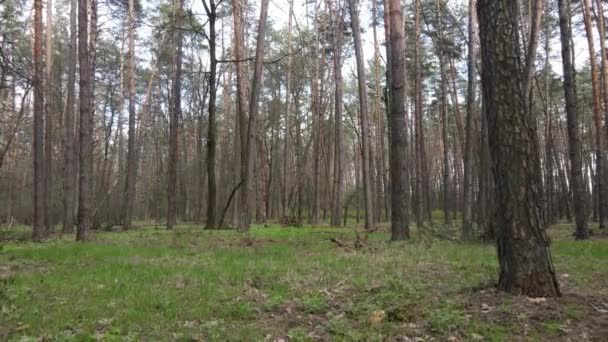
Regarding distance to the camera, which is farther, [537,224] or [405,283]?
[405,283]

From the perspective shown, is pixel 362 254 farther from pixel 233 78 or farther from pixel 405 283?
pixel 233 78

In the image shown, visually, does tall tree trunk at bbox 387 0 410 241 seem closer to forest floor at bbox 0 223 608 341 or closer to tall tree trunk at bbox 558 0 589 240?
forest floor at bbox 0 223 608 341

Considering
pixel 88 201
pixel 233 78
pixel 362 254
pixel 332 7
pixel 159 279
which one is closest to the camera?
pixel 159 279

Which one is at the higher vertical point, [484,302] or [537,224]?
[537,224]

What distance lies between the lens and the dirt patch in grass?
3859 millimetres

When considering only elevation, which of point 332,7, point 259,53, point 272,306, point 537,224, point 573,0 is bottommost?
point 272,306

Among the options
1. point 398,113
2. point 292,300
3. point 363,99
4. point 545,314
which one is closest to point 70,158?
point 363,99

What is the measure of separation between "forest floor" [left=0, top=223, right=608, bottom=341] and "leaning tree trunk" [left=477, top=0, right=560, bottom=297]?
30 cm

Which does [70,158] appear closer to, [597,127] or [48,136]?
[48,136]

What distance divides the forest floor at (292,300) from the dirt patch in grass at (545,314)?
11 millimetres

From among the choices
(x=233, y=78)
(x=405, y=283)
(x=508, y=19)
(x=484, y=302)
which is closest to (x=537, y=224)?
(x=484, y=302)

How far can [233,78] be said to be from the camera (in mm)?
32094

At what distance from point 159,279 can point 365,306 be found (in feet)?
10.3

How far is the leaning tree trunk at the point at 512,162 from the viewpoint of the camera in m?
4.76
